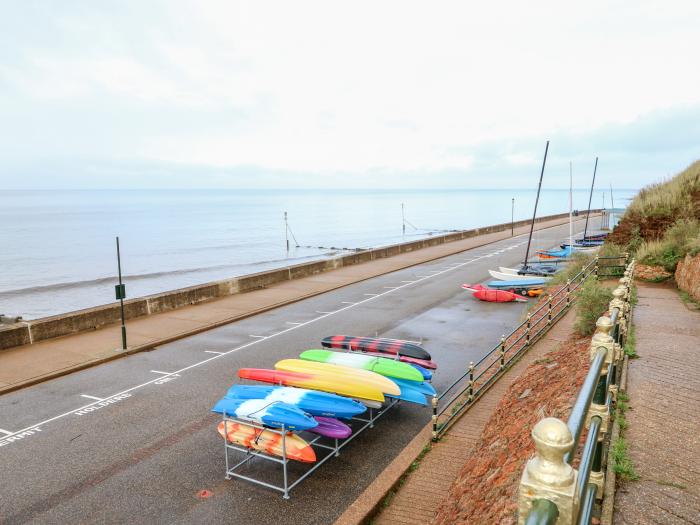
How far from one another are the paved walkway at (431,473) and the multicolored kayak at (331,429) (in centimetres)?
119

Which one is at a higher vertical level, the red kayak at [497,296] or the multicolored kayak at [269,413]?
the multicolored kayak at [269,413]

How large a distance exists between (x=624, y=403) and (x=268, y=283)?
2608 cm

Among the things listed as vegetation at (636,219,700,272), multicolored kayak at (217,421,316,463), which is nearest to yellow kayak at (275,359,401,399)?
multicolored kayak at (217,421,316,463)

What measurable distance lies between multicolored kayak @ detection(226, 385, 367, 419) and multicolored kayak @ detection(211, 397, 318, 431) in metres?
0.36

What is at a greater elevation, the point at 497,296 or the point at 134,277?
the point at 497,296

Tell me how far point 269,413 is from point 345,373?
281cm

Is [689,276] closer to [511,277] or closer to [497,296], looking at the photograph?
[497,296]

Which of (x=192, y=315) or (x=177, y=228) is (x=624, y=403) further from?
(x=177, y=228)

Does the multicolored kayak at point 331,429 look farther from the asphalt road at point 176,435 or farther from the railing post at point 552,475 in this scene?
the railing post at point 552,475

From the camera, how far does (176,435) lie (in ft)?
38.5

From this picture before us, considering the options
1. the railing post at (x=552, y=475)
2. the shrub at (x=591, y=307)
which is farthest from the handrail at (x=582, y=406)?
the shrub at (x=591, y=307)

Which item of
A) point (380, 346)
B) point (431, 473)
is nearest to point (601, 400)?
point (431, 473)

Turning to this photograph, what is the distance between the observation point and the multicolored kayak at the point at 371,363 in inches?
493

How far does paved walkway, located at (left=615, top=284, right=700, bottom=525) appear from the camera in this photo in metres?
4.47
